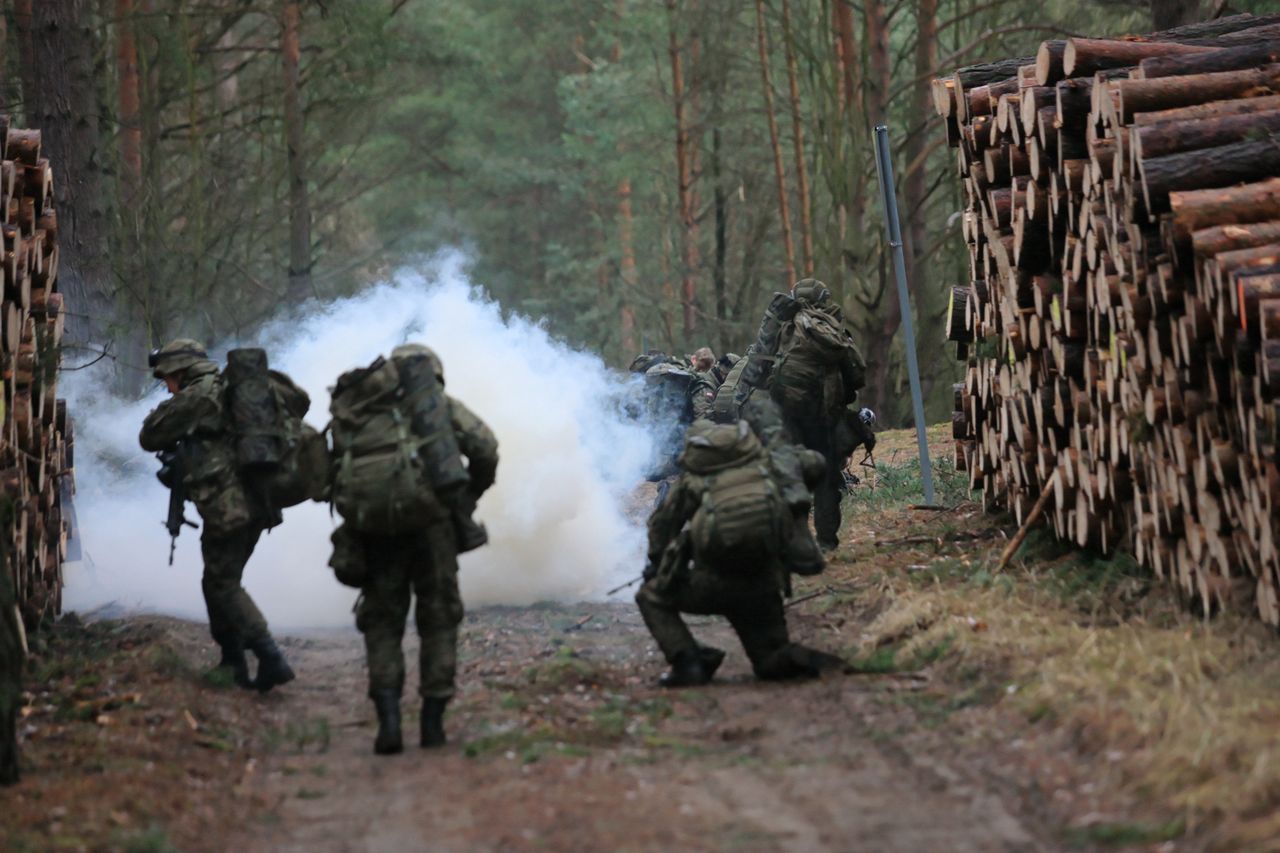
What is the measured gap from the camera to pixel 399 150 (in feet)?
148

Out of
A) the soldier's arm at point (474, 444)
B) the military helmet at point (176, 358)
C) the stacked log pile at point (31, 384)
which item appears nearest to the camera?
the soldier's arm at point (474, 444)

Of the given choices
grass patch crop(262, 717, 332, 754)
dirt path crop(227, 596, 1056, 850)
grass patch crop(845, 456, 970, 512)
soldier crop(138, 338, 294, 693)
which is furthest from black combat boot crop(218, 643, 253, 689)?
grass patch crop(845, 456, 970, 512)

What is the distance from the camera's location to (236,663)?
999 cm

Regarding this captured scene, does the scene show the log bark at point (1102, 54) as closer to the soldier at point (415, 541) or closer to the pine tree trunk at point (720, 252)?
the soldier at point (415, 541)

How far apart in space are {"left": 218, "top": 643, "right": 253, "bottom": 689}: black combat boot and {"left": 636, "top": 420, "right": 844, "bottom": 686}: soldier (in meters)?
2.57

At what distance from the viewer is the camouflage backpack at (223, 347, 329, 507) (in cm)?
984

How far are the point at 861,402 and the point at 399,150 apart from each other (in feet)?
73.3

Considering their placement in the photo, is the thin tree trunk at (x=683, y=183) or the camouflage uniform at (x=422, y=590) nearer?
the camouflage uniform at (x=422, y=590)

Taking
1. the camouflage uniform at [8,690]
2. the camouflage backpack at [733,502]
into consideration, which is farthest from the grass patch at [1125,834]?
the camouflage uniform at [8,690]

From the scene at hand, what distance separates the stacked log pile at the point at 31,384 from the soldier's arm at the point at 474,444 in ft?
9.34

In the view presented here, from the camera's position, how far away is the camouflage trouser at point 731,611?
8812 millimetres

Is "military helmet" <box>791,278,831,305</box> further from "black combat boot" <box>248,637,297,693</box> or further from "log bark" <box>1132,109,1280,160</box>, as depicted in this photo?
"black combat boot" <box>248,637,297,693</box>

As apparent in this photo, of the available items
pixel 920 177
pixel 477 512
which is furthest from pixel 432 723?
pixel 920 177

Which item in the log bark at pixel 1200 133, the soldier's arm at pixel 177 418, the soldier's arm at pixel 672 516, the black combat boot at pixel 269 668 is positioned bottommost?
the black combat boot at pixel 269 668
